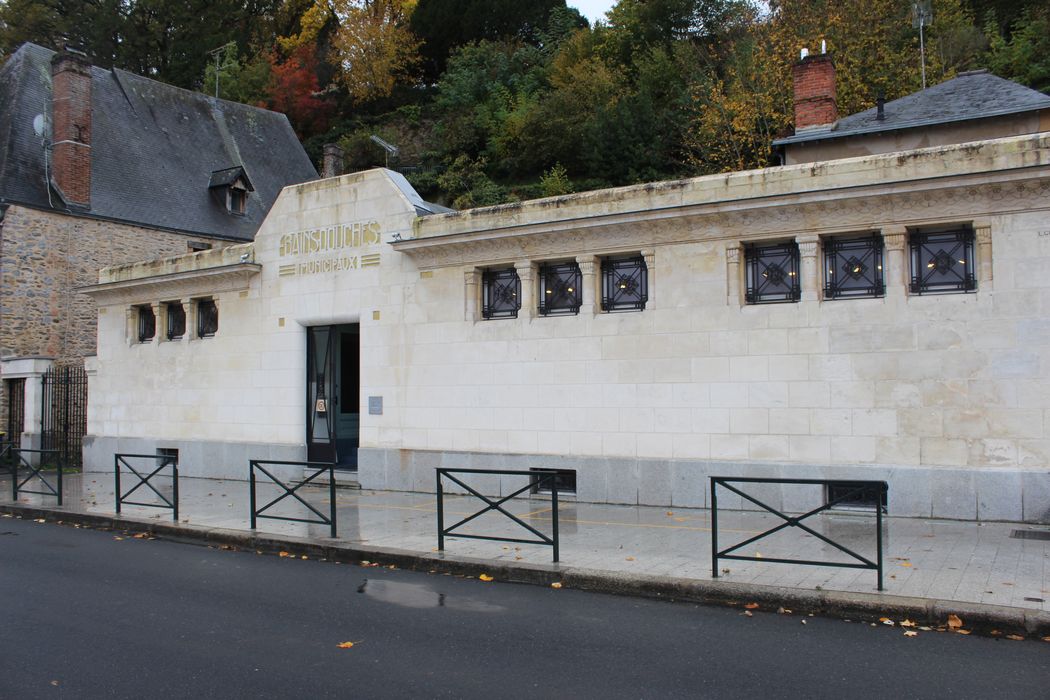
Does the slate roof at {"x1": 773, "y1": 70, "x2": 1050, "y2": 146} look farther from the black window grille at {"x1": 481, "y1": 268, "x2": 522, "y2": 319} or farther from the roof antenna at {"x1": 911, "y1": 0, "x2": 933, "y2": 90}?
the black window grille at {"x1": 481, "y1": 268, "x2": 522, "y2": 319}

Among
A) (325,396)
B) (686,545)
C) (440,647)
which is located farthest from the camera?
(325,396)

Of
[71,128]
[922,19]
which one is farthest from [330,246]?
[922,19]

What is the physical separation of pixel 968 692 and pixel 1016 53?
91.9 feet

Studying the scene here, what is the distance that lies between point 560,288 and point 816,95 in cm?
1071

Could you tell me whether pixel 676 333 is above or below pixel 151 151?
below

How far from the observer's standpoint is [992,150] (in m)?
9.23

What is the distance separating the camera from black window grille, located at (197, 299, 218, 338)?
16391mm

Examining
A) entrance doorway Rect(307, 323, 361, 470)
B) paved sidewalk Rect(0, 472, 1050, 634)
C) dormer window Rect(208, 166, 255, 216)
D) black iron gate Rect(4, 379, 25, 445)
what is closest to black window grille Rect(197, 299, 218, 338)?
entrance doorway Rect(307, 323, 361, 470)

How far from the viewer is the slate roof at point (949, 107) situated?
16.3 metres

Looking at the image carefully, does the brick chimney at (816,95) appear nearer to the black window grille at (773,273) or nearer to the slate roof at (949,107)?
the slate roof at (949,107)

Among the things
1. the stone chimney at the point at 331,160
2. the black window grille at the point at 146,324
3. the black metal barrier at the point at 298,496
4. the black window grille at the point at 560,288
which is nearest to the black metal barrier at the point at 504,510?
the black metal barrier at the point at 298,496

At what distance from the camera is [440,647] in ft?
18.4

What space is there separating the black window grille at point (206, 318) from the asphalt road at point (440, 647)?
29.6ft

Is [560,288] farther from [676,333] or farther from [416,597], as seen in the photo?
[416,597]
